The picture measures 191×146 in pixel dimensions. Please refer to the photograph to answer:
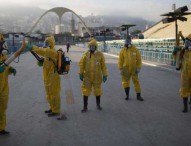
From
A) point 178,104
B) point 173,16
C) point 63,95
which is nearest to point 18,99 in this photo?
point 63,95

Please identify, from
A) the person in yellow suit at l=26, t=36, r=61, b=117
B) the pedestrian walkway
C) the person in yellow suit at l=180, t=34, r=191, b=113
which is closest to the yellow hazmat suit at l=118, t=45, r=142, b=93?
the pedestrian walkway

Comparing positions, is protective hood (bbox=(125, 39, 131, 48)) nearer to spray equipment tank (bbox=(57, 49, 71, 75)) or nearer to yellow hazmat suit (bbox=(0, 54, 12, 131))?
spray equipment tank (bbox=(57, 49, 71, 75))

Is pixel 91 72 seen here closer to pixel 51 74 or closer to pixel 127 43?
pixel 51 74

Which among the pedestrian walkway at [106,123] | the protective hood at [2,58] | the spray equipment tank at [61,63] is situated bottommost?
the pedestrian walkway at [106,123]

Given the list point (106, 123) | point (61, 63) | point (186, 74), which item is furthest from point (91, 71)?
point (186, 74)

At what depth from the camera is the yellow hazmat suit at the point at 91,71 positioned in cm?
929

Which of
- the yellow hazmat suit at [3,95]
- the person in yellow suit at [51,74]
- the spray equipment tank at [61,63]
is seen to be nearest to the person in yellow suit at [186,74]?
the spray equipment tank at [61,63]

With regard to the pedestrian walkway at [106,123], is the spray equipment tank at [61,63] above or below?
above

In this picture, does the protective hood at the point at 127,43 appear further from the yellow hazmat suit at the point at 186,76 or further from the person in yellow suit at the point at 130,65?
the yellow hazmat suit at the point at 186,76

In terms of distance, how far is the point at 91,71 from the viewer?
929cm

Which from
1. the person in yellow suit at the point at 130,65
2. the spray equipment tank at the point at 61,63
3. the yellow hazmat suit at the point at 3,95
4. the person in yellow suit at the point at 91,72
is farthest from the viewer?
the person in yellow suit at the point at 130,65

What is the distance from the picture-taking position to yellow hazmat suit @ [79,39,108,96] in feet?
30.5

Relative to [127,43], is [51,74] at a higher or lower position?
lower

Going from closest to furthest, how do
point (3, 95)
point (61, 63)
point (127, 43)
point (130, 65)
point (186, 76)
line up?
point (3, 95)
point (61, 63)
point (186, 76)
point (130, 65)
point (127, 43)
